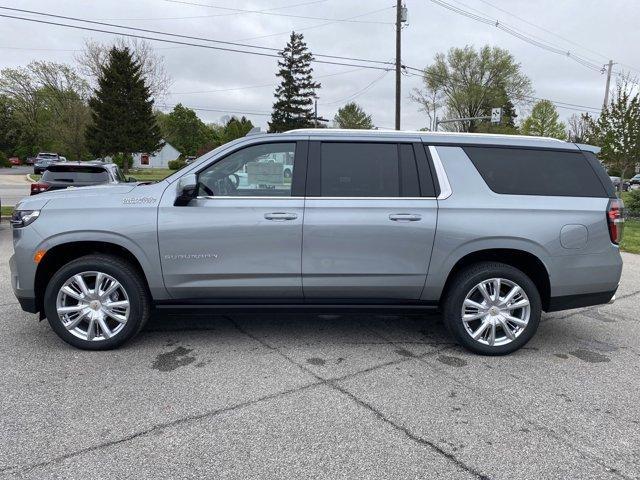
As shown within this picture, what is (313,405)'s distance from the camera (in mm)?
3230

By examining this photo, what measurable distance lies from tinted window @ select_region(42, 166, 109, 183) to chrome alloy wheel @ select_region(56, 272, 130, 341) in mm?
6295

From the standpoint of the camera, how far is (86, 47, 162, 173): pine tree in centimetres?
3631

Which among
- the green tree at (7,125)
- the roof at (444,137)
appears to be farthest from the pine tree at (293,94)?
the roof at (444,137)

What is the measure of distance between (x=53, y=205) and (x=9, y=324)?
1614 mm

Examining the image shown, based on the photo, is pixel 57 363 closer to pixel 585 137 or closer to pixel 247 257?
pixel 247 257

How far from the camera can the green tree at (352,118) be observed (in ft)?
231

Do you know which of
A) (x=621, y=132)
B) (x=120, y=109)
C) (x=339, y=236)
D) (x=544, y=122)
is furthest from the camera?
(x=544, y=122)

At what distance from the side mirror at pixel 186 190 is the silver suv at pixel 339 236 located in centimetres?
1

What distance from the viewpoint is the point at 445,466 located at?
2600mm

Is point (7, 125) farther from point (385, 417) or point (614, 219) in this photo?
point (614, 219)

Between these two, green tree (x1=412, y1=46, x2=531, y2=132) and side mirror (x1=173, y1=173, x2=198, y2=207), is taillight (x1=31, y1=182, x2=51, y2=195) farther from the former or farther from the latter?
green tree (x1=412, y1=46, x2=531, y2=132)

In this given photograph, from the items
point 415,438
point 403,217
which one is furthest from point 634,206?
point 415,438

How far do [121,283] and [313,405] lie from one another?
1908mm

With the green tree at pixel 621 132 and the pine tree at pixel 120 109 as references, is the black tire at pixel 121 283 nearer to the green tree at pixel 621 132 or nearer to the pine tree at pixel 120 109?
the green tree at pixel 621 132
